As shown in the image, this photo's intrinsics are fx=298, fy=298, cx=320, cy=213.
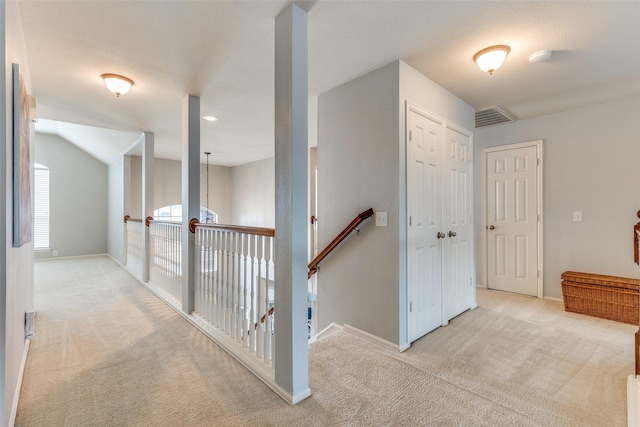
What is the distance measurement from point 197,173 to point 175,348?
1706mm

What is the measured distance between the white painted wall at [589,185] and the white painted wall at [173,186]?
262 inches

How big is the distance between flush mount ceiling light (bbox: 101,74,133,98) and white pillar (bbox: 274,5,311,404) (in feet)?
5.73

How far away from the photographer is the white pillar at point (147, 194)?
430cm

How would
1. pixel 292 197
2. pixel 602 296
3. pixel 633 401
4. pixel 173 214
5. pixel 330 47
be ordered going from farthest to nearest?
pixel 173 214 < pixel 602 296 < pixel 330 47 < pixel 292 197 < pixel 633 401

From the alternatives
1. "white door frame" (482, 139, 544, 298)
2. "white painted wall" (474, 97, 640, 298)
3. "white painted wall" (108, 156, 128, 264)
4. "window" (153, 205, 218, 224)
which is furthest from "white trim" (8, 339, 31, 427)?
"window" (153, 205, 218, 224)

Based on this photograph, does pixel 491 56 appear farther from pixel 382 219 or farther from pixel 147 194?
pixel 147 194

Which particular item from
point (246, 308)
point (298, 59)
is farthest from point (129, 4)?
point (246, 308)

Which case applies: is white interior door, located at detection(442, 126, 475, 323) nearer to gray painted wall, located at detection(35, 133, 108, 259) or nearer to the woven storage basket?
the woven storage basket

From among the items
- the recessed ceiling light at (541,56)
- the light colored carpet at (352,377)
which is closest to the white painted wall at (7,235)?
the light colored carpet at (352,377)

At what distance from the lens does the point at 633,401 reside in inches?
60.9

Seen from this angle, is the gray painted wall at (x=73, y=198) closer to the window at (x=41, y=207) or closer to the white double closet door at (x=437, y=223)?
the window at (x=41, y=207)

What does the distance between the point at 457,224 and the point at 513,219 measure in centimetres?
135

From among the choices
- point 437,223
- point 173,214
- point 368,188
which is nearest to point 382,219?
point 368,188

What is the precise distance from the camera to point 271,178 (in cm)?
679
